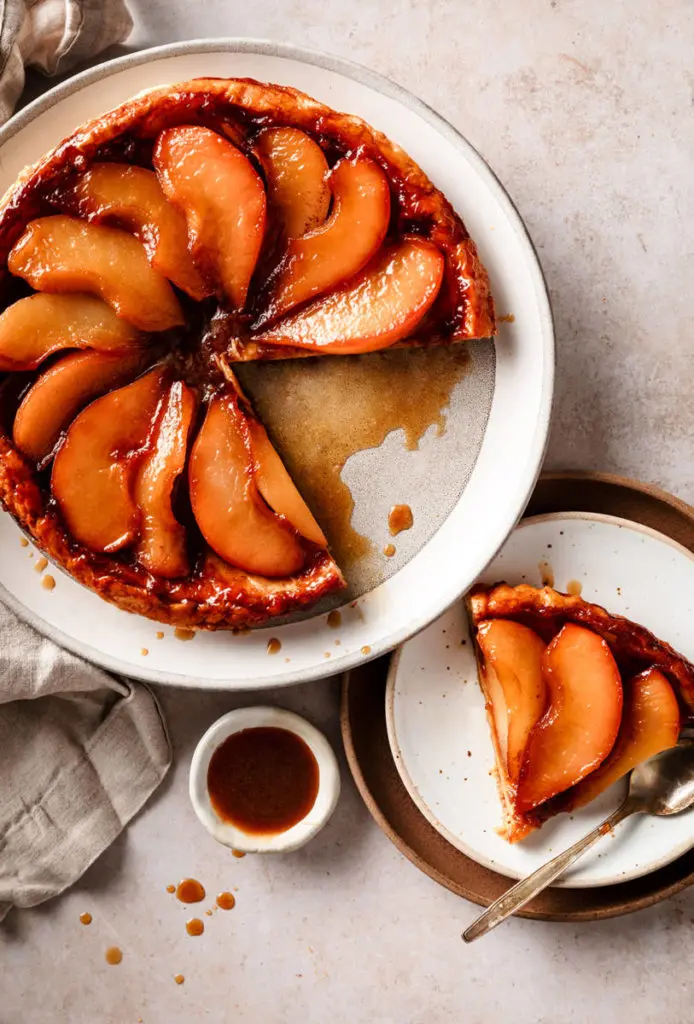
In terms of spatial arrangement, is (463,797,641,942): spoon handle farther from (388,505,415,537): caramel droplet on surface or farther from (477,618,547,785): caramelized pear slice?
(388,505,415,537): caramel droplet on surface

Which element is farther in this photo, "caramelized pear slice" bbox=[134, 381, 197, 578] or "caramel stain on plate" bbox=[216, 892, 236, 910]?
"caramel stain on plate" bbox=[216, 892, 236, 910]

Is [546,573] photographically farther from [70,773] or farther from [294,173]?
[70,773]

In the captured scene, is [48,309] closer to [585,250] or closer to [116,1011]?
[585,250]

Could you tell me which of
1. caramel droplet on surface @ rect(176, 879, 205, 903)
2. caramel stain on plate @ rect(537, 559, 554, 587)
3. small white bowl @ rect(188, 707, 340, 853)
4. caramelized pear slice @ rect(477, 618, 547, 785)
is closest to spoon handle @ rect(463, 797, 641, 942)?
caramelized pear slice @ rect(477, 618, 547, 785)

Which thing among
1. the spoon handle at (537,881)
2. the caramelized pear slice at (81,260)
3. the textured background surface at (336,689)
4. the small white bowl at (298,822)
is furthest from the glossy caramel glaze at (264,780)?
the caramelized pear slice at (81,260)

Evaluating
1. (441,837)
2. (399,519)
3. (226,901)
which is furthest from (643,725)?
(226,901)

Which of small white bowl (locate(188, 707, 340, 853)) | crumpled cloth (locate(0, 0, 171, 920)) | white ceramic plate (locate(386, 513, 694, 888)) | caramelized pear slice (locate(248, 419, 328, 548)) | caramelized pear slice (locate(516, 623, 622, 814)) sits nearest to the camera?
caramelized pear slice (locate(248, 419, 328, 548))
